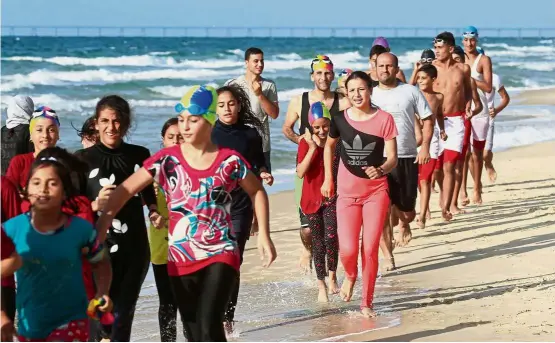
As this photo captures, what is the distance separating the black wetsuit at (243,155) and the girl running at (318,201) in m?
0.78

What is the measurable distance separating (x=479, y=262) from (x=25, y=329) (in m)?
6.25

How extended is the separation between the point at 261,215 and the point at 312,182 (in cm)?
330

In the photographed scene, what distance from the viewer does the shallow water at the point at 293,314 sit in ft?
26.9

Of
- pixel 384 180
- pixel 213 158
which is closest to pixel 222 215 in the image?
pixel 213 158

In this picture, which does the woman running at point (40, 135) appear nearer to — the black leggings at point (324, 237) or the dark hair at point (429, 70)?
the black leggings at point (324, 237)

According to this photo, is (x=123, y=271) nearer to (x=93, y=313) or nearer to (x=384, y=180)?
(x=93, y=313)

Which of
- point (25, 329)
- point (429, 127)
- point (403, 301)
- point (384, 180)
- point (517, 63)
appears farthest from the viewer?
point (517, 63)

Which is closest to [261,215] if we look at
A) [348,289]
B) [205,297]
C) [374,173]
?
[205,297]

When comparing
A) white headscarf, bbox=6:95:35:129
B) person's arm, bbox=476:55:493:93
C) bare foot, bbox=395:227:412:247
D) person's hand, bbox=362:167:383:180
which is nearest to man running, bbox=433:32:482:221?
person's arm, bbox=476:55:493:93

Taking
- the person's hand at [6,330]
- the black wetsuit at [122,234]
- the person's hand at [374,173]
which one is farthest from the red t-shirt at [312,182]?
the person's hand at [6,330]

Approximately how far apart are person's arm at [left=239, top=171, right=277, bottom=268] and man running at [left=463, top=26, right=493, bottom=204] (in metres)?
8.47

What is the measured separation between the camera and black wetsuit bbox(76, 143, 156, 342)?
6812mm

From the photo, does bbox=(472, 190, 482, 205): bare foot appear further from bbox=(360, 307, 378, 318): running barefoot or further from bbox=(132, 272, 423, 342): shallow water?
bbox=(360, 307, 378, 318): running barefoot

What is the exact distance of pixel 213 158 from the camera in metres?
6.11
